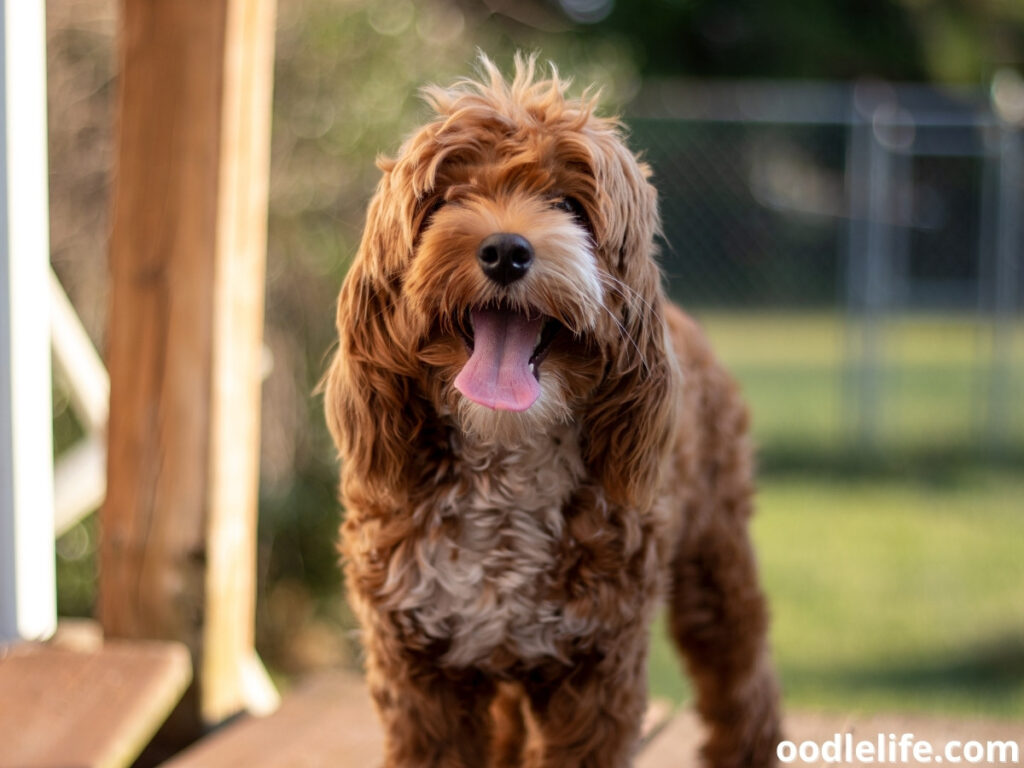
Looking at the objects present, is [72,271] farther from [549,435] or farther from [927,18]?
[927,18]

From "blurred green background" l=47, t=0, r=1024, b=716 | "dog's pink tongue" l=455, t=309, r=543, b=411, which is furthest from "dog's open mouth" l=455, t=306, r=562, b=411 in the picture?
"blurred green background" l=47, t=0, r=1024, b=716

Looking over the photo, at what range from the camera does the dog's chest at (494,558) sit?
8.67 ft

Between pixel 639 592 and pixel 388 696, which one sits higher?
pixel 639 592

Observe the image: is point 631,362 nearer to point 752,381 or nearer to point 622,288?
point 622,288

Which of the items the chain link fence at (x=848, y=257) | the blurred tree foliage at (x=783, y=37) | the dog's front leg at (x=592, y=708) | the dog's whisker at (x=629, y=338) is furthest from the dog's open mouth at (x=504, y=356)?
the blurred tree foliage at (x=783, y=37)

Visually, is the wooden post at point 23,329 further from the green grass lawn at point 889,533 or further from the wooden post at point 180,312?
the green grass lawn at point 889,533

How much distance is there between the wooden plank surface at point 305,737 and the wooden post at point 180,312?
23 centimetres

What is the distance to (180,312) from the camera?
378 cm

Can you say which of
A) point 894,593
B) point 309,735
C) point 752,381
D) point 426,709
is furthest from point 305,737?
point 752,381

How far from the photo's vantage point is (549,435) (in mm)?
2701

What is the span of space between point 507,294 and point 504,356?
0.15 m

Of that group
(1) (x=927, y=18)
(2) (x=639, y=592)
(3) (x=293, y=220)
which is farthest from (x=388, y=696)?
(1) (x=927, y=18)

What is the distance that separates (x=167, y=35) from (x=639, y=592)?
7.11 ft

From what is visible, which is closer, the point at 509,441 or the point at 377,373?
the point at 509,441
